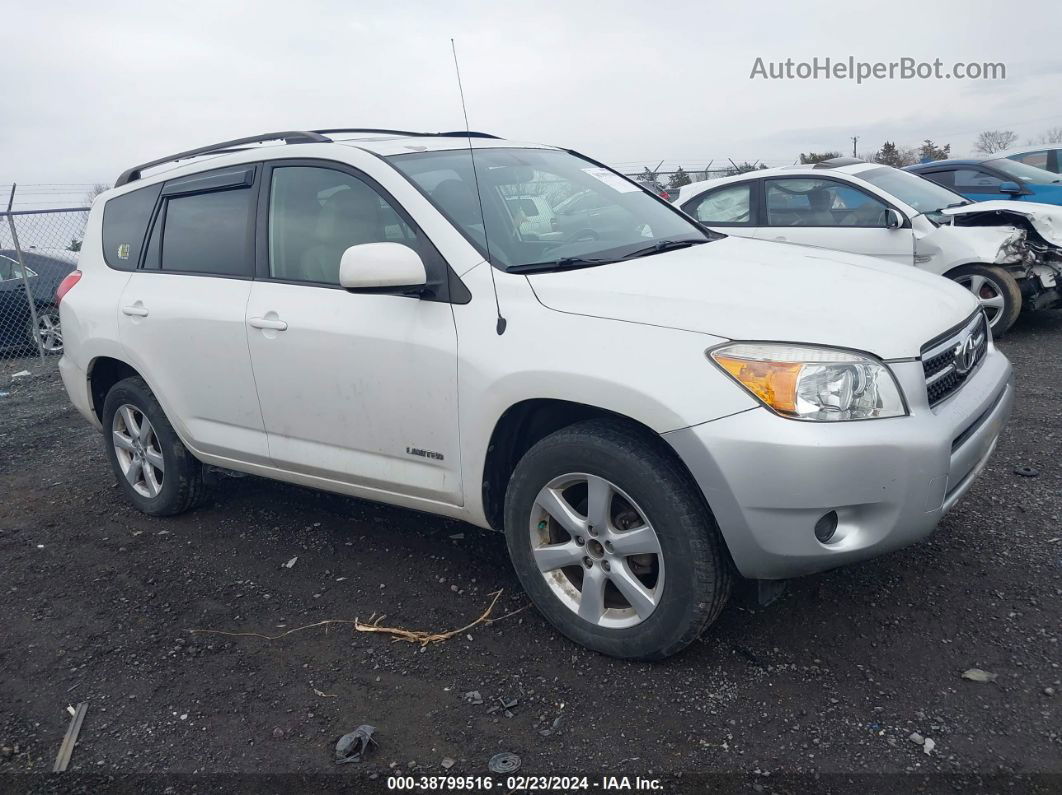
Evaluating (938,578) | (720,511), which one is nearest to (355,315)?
(720,511)

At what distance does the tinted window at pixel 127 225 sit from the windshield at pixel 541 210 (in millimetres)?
1759

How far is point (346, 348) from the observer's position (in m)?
3.42

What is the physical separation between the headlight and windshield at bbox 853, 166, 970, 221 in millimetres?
5971

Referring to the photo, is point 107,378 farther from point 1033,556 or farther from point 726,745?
point 1033,556

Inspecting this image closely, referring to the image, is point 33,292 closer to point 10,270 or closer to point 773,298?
point 10,270

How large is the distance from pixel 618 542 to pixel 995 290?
20.3ft

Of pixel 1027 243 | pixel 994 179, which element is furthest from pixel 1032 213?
pixel 994 179

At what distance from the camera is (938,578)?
3.41m

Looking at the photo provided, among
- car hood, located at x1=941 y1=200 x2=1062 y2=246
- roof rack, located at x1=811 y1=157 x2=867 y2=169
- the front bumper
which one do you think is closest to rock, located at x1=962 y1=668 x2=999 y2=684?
the front bumper

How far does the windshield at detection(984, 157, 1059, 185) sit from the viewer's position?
1044cm

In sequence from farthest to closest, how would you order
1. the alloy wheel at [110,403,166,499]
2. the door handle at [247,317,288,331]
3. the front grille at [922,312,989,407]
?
the alloy wheel at [110,403,166,499]
the door handle at [247,317,288,331]
the front grille at [922,312,989,407]

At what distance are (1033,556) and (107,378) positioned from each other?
4.65m

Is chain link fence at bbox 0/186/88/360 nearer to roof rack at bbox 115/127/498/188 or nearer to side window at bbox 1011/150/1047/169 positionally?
roof rack at bbox 115/127/498/188

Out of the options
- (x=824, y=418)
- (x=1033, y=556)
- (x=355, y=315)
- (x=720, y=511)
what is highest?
(x=355, y=315)
